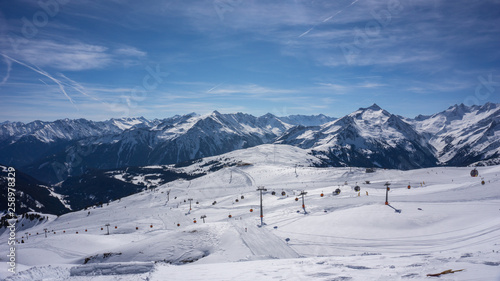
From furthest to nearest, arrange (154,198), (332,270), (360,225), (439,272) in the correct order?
(154,198) → (360,225) → (332,270) → (439,272)

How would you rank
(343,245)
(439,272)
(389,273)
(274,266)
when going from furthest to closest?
(343,245) → (274,266) → (389,273) → (439,272)

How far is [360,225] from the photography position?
39.6 metres

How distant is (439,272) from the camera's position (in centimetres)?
1363

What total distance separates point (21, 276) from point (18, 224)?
139721 mm

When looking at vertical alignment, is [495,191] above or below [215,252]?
above

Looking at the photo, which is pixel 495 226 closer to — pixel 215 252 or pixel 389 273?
pixel 389 273

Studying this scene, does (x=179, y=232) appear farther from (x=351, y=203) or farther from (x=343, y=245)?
(x=351, y=203)

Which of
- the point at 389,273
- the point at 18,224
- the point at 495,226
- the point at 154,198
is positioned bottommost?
the point at 18,224

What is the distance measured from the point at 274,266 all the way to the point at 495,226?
28759 mm

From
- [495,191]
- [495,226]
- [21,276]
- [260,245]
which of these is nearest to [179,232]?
[260,245]

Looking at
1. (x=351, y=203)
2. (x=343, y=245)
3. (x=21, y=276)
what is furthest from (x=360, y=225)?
(x=21, y=276)

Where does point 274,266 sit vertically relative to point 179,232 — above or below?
above

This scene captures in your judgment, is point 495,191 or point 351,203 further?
point 351,203

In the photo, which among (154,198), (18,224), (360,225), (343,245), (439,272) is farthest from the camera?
(18,224)
